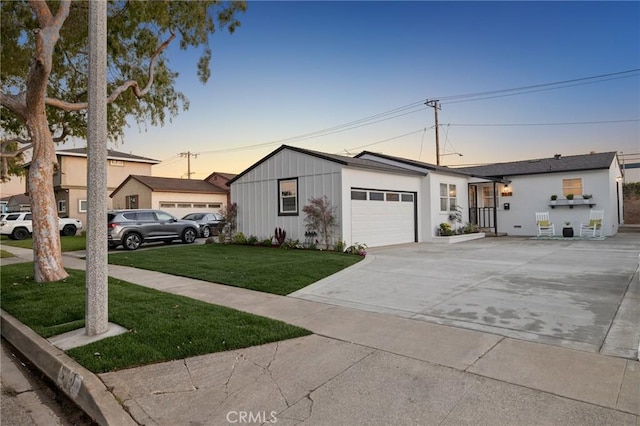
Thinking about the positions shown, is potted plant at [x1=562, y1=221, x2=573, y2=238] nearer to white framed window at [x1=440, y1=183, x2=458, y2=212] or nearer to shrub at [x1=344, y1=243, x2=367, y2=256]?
white framed window at [x1=440, y1=183, x2=458, y2=212]

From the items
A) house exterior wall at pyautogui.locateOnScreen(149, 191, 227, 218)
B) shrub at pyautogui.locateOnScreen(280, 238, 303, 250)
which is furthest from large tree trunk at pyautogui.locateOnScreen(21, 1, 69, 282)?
house exterior wall at pyautogui.locateOnScreen(149, 191, 227, 218)

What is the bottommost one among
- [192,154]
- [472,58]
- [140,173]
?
[140,173]

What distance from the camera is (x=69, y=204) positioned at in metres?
27.1

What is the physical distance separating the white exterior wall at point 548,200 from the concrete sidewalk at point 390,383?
58.3ft

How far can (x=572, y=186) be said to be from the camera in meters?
18.7

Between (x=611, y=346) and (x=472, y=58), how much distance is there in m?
13.1

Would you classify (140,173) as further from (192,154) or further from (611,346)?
(611,346)

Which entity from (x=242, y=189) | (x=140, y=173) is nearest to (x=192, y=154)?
(x=140, y=173)

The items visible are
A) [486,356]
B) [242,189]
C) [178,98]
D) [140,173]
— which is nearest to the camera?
[486,356]

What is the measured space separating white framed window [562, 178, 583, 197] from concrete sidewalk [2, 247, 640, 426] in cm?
1809

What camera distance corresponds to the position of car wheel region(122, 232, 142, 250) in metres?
15.2

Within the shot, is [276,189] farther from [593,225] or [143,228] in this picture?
[593,225]

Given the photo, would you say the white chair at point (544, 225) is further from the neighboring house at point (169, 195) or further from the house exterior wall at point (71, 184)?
the house exterior wall at point (71, 184)

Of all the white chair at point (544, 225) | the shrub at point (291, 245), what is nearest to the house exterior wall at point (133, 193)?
the shrub at point (291, 245)
